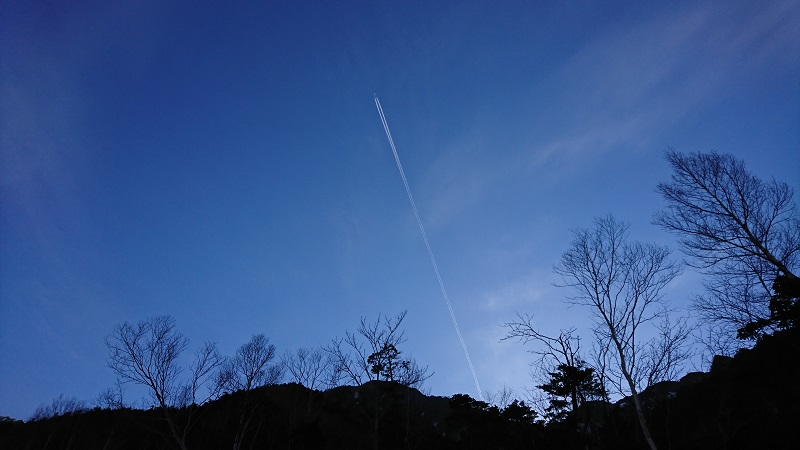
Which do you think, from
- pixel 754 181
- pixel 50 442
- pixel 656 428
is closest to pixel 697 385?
pixel 656 428

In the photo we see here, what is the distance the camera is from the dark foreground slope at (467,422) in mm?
21859

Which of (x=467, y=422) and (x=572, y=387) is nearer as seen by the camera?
(x=572, y=387)

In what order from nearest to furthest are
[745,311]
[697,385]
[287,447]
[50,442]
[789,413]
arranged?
[745,311] < [789,413] < [287,447] < [50,442] < [697,385]

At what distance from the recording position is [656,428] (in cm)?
3022

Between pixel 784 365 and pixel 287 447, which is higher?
pixel 784 365

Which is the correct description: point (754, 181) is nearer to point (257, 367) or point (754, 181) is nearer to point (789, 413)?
point (789, 413)

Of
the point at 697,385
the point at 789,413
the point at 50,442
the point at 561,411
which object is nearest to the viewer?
the point at 789,413

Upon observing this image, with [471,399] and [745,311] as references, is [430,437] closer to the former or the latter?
[471,399]

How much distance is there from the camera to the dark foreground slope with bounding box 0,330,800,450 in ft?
71.7

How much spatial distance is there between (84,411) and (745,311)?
5456 cm

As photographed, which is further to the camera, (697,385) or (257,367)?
(697,385)

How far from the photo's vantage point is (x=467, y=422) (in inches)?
1486

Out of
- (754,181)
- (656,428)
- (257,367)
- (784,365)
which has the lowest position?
(656,428)

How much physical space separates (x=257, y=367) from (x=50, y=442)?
758 inches
